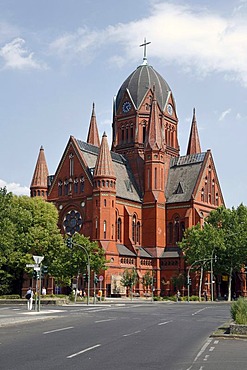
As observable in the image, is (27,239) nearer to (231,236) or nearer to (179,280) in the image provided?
(179,280)

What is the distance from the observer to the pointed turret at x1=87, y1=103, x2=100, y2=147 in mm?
109188

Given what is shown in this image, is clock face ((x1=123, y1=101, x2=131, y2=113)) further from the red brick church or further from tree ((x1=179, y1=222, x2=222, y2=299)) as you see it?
tree ((x1=179, y1=222, x2=222, y2=299))

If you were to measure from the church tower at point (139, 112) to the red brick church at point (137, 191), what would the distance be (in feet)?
0.61

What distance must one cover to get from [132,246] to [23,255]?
A: 22.1 meters

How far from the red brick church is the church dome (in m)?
0.19

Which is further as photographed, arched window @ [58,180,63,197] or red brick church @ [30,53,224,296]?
arched window @ [58,180,63,197]

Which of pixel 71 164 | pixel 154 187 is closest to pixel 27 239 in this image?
pixel 71 164

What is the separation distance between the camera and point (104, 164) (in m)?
86.9

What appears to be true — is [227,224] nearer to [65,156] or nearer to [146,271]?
[146,271]

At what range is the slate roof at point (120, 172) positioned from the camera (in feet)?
306

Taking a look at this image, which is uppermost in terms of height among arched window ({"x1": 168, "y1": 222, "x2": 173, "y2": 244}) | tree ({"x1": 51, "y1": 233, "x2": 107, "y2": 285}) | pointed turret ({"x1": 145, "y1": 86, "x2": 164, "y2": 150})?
pointed turret ({"x1": 145, "y1": 86, "x2": 164, "y2": 150})

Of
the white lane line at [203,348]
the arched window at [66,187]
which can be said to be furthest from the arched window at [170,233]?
the white lane line at [203,348]

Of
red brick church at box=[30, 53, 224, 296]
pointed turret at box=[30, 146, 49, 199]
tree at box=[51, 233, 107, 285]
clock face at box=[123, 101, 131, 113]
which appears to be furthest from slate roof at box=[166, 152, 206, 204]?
tree at box=[51, 233, 107, 285]

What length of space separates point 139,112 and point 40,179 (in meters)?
23.6
